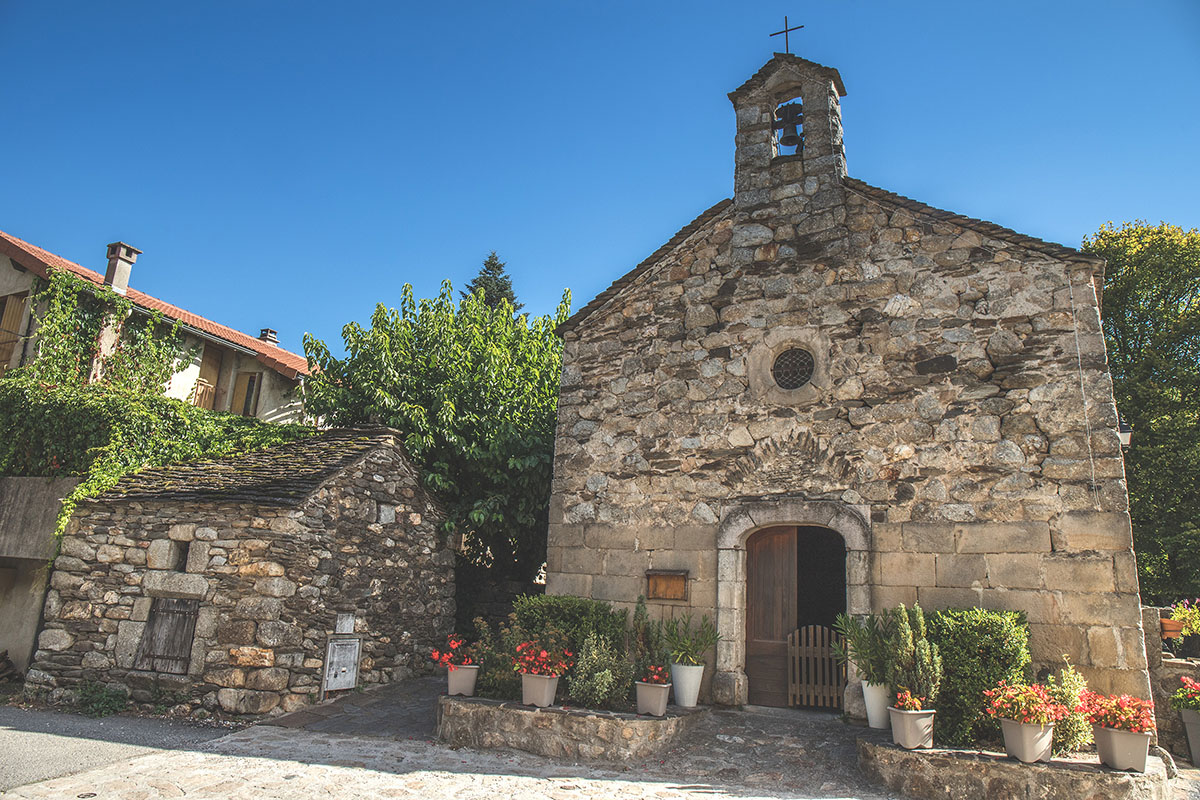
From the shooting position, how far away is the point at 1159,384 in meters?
15.5

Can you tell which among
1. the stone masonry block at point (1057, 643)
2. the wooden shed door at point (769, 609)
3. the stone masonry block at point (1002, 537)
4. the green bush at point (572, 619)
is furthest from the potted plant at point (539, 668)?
the stone masonry block at point (1057, 643)

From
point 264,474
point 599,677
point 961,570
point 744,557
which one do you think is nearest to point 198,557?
point 264,474

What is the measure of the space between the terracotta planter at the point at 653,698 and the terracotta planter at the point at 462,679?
187cm

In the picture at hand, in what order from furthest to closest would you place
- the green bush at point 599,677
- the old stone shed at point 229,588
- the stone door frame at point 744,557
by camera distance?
the old stone shed at point 229,588, the stone door frame at point 744,557, the green bush at point 599,677

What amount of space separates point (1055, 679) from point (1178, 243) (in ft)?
45.4

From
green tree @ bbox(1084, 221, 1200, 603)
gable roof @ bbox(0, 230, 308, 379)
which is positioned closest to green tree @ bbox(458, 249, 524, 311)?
gable roof @ bbox(0, 230, 308, 379)

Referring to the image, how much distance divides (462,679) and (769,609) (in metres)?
3.59

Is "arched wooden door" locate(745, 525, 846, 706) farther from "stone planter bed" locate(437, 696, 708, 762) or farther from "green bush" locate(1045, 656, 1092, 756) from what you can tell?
"green bush" locate(1045, 656, 1092, 756)

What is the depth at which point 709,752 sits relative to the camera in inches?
273

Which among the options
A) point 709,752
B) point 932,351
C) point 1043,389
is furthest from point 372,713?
point 1043,389

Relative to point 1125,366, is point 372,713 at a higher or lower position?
lower

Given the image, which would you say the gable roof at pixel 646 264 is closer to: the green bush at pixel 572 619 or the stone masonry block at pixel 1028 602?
the green bush at pixel 572 619

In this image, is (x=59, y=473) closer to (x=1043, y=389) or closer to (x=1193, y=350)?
(x=1043, y=389)

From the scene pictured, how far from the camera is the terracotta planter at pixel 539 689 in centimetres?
727
